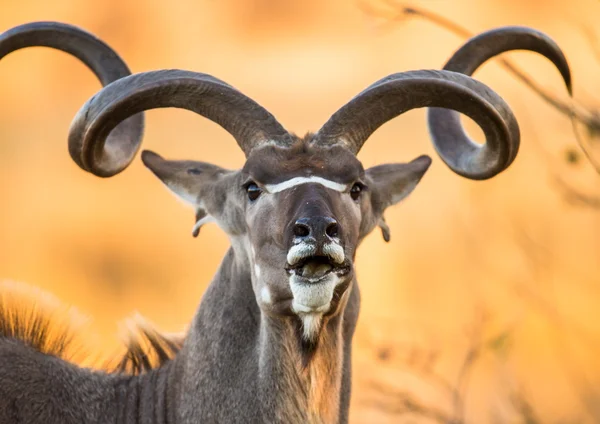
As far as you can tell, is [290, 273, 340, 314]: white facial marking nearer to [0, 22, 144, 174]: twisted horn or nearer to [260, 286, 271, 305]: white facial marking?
[260, 286, 271, 305]: white facial marking

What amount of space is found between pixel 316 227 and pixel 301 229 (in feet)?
0.34

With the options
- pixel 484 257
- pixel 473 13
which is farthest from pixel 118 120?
pixel 473 13

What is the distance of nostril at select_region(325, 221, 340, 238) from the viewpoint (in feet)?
27.9

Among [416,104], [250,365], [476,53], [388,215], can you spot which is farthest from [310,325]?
[388,215]

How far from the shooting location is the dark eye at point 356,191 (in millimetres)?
9398

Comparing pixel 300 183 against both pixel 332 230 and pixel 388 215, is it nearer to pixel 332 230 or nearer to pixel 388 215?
pixel 332 230

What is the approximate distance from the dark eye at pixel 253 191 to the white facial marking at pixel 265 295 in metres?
0.66

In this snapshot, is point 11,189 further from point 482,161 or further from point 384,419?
point 482,161

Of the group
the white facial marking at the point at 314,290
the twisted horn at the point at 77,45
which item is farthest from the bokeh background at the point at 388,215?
the white facial marking at the point at 314,290

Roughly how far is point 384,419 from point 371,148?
909cm

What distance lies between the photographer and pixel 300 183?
898 cm

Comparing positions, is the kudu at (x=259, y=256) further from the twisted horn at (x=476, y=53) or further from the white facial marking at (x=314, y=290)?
the twisted horn at (x=476, y=53)

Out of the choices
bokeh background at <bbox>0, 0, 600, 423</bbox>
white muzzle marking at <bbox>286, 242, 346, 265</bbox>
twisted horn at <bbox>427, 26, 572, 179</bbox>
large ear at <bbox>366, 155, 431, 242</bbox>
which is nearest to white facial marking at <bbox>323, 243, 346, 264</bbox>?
white muzzle marking at <bbox>286, 242, 346, 265</bbox>

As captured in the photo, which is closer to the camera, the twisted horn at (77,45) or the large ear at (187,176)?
the large ear at (187,176)
